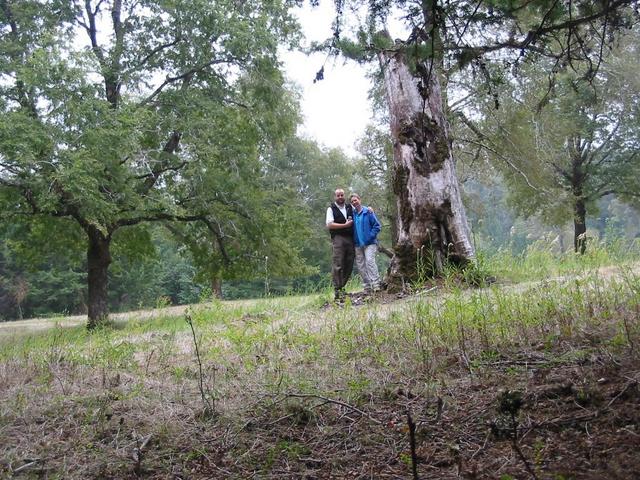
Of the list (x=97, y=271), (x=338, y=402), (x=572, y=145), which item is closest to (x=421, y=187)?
(x=338, y=402)

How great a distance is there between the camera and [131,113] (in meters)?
11.5

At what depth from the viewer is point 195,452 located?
8.58 feet

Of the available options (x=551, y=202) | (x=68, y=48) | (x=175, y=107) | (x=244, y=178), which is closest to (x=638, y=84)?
(x=551, y=202)

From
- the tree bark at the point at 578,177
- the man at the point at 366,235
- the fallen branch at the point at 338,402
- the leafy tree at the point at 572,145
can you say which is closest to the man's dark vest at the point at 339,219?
the man at the point at 366,235

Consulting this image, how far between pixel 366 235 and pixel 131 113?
6.24 meters

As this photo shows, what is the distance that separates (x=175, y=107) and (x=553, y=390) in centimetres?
1277

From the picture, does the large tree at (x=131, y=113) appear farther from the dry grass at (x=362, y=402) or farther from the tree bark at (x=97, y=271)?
the dry grass at (x=362, y=402)

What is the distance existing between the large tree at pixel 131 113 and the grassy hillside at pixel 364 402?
7349 mm

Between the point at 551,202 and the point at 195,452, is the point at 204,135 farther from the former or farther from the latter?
the point at 551,202

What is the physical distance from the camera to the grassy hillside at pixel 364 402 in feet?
7.18

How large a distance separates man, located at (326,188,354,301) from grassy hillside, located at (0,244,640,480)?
4020mm

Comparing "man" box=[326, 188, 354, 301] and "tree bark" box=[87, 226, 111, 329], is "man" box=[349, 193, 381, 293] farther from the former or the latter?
"tree bark" box=[87, 226, 111, 329]

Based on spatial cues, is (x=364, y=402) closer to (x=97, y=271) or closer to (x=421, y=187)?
(x=421, y=187)

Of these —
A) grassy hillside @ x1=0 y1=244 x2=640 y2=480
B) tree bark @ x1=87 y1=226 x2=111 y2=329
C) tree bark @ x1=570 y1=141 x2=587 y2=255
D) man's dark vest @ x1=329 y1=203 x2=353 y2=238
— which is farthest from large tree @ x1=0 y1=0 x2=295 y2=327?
tree bark @ x1=570 y1=141 x2=587 y2=255
